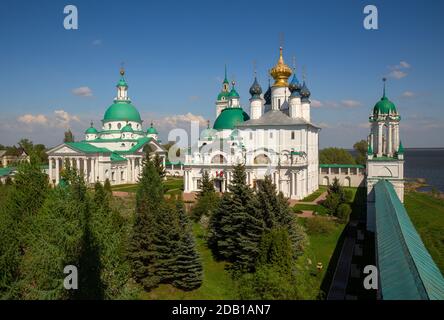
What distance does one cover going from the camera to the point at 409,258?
8.50 meters

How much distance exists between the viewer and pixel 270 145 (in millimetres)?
37844

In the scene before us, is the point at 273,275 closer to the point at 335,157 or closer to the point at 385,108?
the point at 385,108

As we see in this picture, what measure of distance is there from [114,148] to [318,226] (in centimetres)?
3970

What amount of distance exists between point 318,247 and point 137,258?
35.7ft

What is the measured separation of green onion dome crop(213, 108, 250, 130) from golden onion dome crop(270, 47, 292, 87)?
216 inches

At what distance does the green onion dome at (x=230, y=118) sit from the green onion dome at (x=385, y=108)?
18259 mm

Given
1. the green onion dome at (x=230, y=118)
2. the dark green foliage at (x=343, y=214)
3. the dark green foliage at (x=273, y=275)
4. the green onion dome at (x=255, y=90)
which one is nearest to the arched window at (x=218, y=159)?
the green onion dome at (x=230, y=118)

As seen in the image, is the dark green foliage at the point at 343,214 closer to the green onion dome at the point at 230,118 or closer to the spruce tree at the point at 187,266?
the spruce tree at the point at 187,266

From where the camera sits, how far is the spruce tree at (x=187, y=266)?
14086mm

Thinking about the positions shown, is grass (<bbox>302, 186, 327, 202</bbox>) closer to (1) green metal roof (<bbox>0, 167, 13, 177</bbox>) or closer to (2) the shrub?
(2) the shrub

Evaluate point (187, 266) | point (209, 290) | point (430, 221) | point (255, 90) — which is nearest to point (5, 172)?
point (255, 90)

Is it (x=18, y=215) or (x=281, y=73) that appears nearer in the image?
(x=18, y=215)

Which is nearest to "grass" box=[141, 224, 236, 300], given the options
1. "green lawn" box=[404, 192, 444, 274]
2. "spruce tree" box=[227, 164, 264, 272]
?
"spruce tree" box=[227, 164, 264, 272]
